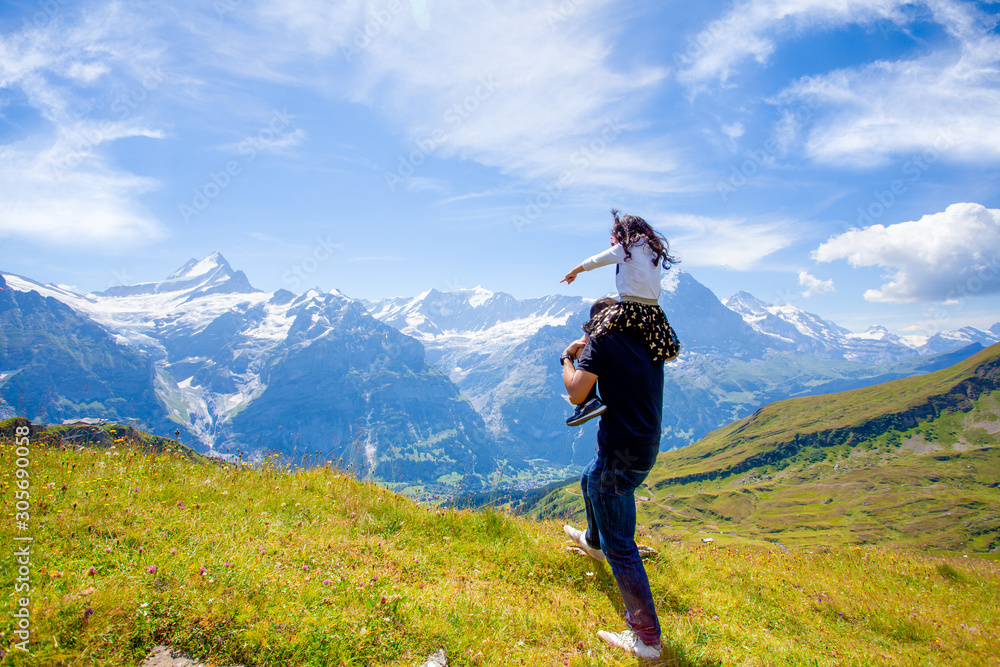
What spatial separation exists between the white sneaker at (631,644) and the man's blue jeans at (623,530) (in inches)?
3.7

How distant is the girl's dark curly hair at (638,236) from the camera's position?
531 centimetres

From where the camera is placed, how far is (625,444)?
495 centimetres

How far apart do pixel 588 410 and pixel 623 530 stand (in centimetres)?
153

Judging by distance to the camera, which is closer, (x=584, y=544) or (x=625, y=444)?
(x=625, y=444)

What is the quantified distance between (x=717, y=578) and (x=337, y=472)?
795 cm

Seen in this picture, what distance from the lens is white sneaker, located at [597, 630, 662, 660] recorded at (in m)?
4.82

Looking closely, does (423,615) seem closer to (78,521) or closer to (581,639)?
(581,639)

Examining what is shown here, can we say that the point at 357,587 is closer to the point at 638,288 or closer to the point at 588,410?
the point at 588,410

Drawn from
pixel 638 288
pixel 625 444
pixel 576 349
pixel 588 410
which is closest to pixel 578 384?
pixel 588 410

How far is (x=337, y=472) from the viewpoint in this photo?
9.91 metres

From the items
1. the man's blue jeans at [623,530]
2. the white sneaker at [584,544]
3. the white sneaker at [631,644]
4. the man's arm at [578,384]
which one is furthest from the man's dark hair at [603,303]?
the white sneaker at [584,544]

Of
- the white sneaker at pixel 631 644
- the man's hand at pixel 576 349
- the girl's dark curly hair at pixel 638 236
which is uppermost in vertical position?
the girl's dark curly hair at pixel 638 236

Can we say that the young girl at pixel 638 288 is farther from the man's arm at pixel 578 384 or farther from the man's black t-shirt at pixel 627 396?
the man's arm at pixel 578 384

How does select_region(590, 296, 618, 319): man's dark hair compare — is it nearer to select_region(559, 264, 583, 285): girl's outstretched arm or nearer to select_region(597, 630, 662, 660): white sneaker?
select_region(559, 264, 583, 285): girl's outstretched arm
